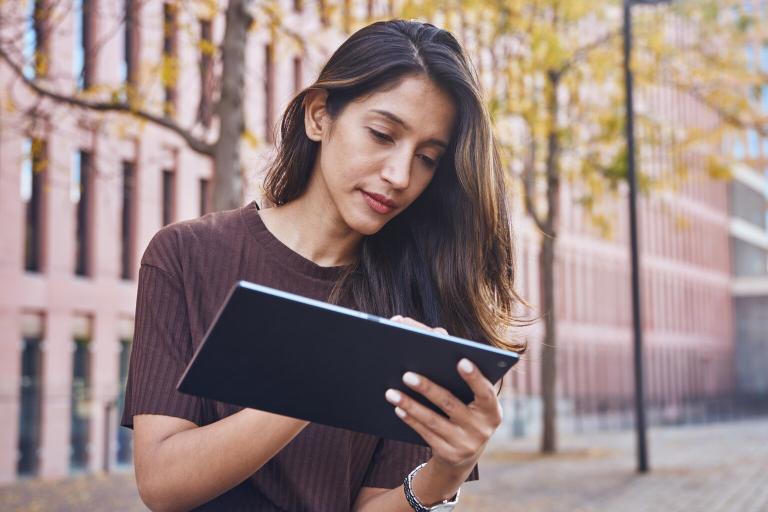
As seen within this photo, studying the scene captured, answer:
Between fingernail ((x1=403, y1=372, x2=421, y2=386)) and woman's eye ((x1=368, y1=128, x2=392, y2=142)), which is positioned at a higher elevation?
woman's eye ((x1=368, y1=128, x2=392, y2=142))

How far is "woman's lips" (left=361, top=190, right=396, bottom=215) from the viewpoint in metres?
2.52

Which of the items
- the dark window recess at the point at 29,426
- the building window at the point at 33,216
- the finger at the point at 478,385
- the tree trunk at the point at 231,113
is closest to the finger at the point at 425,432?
the finger at the point at 478,385

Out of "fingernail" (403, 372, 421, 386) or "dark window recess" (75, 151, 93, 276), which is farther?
"dark window recess" (75, 151, 93, 276)

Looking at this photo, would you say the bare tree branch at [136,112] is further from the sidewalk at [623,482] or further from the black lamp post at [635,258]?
the black lamp post at [635,258]

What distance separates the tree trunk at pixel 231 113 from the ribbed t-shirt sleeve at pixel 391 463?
732cm

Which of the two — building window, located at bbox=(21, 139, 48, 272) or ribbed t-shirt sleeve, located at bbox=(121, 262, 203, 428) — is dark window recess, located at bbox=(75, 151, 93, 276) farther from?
ribbed t-shirt sleeve, located at bbox=(121, 262, 203, 428)

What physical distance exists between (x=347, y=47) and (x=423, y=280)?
0.54m

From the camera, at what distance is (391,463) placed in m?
2.60

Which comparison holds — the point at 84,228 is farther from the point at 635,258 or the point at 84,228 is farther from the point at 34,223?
the point at 635,258

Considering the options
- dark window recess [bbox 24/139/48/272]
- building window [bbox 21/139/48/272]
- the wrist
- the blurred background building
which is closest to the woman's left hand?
the wrist

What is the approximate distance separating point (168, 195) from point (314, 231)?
84.3 feet

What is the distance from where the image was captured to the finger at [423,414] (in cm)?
207

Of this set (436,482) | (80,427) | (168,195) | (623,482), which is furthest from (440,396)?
(168,195)

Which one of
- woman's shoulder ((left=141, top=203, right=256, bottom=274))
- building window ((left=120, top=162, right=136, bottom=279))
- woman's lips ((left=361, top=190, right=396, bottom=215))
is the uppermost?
building window ((left=120, top=162, right=136, bottom=279))
